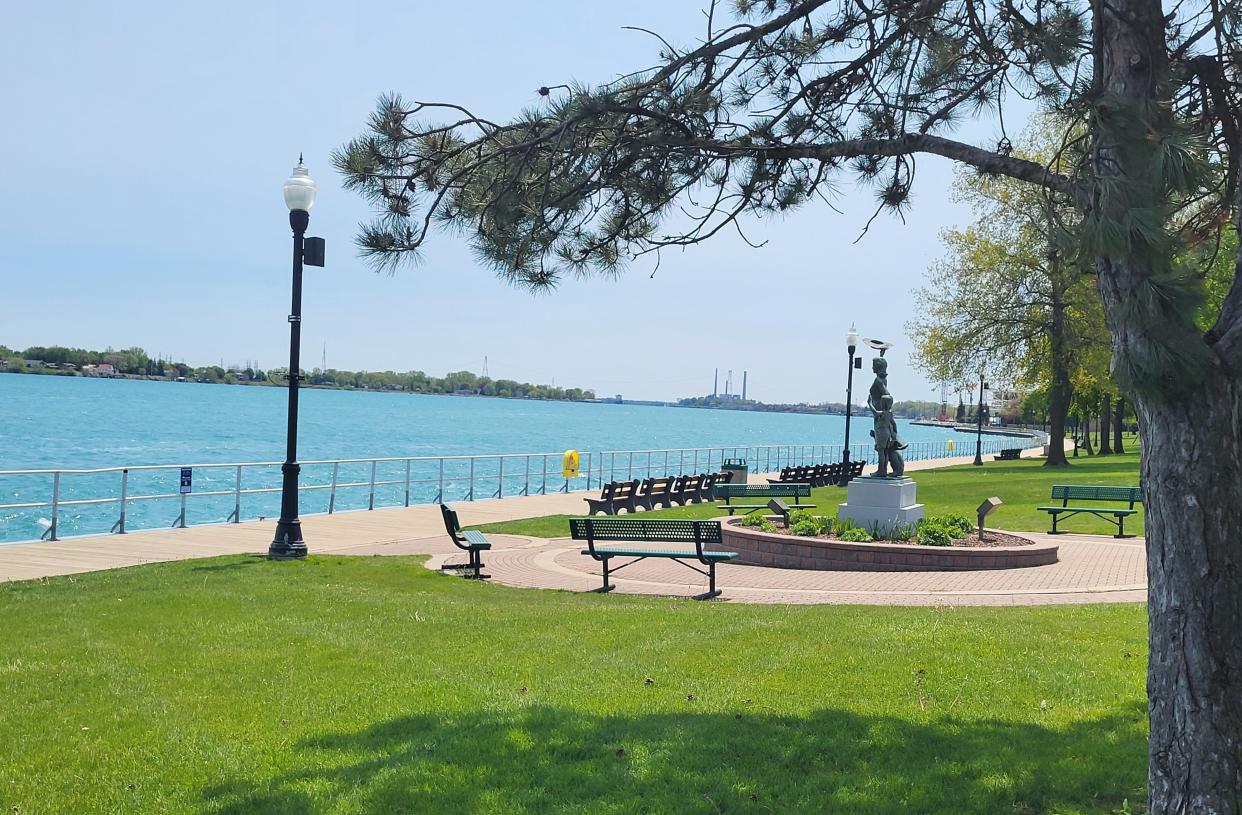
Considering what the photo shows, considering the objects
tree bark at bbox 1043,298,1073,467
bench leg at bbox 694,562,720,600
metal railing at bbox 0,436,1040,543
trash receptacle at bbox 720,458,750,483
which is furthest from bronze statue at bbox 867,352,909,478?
tree bark at bbox 1043,298,1073,467

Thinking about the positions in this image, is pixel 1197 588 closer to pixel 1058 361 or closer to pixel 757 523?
pixel 757 523

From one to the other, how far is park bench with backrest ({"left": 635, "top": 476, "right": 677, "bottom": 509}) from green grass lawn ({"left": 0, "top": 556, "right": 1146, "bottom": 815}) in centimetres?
1356

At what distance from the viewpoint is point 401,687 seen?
6.42m

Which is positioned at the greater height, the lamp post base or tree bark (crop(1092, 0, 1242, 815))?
tree bark (crop(1092, 0, 1242, 815))

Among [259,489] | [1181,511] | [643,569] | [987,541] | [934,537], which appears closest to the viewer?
[1181,511]

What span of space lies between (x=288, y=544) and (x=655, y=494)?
1144 centimetres

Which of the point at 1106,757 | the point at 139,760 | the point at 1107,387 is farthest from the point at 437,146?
the point at 1107,387

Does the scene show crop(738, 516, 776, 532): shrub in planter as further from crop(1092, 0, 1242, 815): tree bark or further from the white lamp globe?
crop(1092, 0, 1242, 815): tree bark

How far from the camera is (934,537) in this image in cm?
1437

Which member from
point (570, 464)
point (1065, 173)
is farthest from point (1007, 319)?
point (1065, 173)

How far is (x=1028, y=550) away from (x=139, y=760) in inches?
462

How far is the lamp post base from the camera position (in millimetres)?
13375

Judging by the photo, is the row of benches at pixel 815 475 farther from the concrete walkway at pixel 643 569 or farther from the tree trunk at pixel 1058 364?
the concrete walkway at pixel 643 569

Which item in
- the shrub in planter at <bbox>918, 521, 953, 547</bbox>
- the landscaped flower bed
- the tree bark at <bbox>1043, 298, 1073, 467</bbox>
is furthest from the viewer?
the tree bark at <bbox>1043, 298, 1073, 467</bbox>
